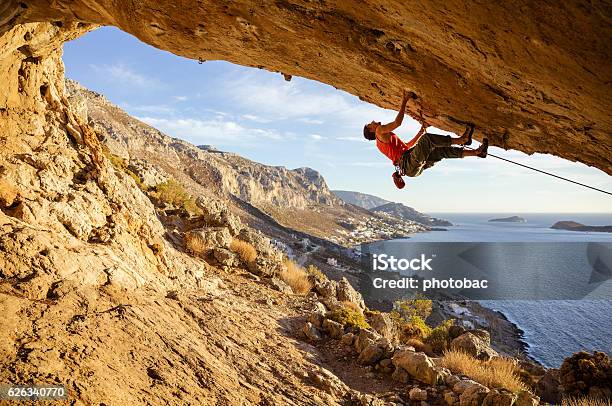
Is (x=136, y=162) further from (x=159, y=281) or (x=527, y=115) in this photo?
(x=527, y=115)

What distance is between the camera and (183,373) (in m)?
4.80

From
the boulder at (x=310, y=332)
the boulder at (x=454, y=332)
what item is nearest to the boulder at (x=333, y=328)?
the boulder at (x=310, y=332)

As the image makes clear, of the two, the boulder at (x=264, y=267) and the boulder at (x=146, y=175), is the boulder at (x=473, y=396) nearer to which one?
the boulder at (x=264, y=267)

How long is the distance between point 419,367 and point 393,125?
5192 millimetres

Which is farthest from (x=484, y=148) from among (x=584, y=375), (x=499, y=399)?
(x=584, y=375)

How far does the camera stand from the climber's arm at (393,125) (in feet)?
16.1

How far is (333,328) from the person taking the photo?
29.2ft

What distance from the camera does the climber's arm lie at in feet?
16.1

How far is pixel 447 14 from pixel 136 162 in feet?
56.5

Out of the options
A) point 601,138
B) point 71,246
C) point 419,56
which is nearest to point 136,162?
point 71,246

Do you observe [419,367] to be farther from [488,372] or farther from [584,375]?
[584,375]

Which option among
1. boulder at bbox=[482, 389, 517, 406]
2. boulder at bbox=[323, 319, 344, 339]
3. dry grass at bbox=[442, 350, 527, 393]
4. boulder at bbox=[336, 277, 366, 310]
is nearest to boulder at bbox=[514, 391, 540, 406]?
boulder at bbox=[482, 389, 517, 406]

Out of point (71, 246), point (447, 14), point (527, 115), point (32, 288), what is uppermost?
point (447, 14)

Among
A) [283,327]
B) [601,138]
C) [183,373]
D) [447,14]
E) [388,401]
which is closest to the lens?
[447,14]
